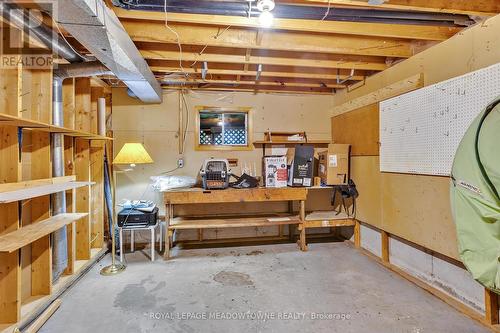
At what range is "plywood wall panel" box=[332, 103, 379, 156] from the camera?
3.18 meters

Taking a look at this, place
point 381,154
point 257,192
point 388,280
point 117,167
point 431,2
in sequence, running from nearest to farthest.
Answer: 1. point 431,2
2. point 388,280
3. point 381,154
4. point 257,192
5. point 117,167

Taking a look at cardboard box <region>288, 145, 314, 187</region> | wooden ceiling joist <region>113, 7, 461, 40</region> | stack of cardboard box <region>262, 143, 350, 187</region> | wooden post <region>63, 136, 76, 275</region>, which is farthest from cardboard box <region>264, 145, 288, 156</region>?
wooden post <region>63, 136, 76, 275</region>

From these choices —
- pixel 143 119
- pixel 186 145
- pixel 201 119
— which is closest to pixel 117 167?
pixel 143 119

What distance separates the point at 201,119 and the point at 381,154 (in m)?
2.58

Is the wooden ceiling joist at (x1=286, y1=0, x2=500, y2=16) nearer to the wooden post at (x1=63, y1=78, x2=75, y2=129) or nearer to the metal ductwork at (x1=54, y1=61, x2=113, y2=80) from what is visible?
the metal ductwork at (x1=54, y1=61, x2=113, y2=80)

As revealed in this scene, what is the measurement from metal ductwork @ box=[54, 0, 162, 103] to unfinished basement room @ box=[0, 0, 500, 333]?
16 millimetres

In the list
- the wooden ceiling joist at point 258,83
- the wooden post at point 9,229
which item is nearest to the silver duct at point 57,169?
the wooden post at point 9,229

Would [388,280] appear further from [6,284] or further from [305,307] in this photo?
[6,284]

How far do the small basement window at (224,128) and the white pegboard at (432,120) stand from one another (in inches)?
76.8

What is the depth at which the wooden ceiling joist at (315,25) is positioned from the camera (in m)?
1.97

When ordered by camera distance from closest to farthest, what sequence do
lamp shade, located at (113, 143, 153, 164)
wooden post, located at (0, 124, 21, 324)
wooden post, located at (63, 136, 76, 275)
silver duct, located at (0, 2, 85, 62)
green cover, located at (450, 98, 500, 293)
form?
green cover, located at (450, 98, 500, 293) → silver duct, located at (0, 2, 85, 62) → wooden post, located at (0, 124, 21, 324) → wooden post, located at (63, 136, 76, 275) → lamp shade, located at (113, 143, 153, 164)

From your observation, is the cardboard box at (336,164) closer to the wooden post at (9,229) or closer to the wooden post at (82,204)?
the wooden post at (82,204)

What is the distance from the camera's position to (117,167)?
3.71 meters

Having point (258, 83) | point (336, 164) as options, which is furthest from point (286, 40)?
point (336, 164)
